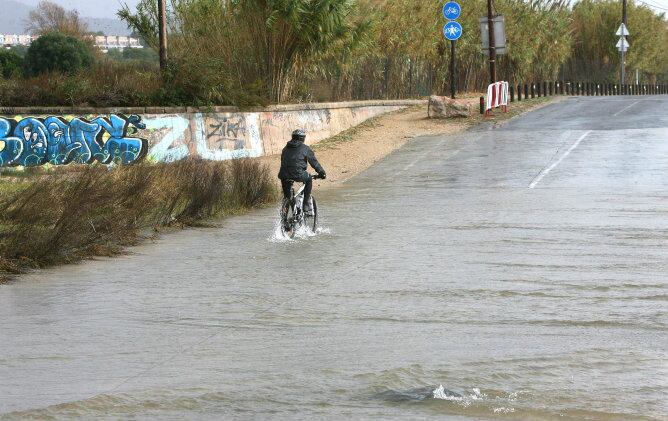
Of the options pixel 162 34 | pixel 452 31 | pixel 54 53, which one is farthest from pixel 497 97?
pixel 54 53

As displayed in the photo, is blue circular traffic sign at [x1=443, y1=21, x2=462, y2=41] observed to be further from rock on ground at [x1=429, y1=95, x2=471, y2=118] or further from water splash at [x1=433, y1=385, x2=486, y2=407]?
water splash at [x1=433, y1=385, x2=486, y2=407]

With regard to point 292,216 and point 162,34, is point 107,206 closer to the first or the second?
point 292,216

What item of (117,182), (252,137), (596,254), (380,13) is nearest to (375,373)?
(596,254)

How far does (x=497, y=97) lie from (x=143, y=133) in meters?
18.3

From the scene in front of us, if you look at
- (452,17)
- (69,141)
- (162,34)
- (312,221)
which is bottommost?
(312,221)

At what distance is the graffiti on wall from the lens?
86.6 feet

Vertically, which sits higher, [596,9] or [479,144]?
[596,9]

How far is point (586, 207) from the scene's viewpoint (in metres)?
21.1

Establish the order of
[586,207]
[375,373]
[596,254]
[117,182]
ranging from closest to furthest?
[375,373]
[596,254]
[117,182]
[586,207]

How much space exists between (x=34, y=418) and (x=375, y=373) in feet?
7.98

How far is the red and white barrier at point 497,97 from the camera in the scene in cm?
4263

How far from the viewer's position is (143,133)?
29.0m

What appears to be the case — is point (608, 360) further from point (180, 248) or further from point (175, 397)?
point (180, 248)

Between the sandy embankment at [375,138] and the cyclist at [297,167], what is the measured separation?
27.4 feet
